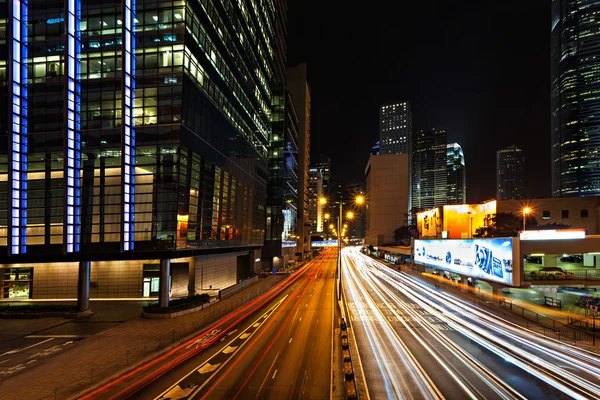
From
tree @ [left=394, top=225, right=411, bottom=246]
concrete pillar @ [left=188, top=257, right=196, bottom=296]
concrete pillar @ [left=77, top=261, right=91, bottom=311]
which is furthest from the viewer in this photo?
tree @ [left=394, top=225, right=411, bottom=246]

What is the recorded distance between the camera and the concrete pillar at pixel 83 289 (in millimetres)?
31828

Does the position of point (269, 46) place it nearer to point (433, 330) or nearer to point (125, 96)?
point (125, 96)

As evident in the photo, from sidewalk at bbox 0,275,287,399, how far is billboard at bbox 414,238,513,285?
2672 centimetres

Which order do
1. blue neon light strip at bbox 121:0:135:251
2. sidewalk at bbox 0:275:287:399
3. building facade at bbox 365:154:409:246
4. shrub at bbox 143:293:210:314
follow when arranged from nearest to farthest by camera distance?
sidewalk at bbox 0:275:287:399
shrub at bbox 143:293:210:314
blue neon light strip at bbox 121:0:135:251
building facade at bbox 365:154:409:246

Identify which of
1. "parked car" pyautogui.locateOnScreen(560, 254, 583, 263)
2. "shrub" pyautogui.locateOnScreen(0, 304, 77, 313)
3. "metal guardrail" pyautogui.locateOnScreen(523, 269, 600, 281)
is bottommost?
"shrub" pyautogui.locateOnScreen(0, 304, 77, 313)

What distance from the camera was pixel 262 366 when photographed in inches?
731

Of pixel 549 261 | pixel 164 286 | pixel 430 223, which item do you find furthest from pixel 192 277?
pixel 430 223

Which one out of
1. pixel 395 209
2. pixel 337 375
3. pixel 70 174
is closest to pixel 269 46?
pixel 70 174

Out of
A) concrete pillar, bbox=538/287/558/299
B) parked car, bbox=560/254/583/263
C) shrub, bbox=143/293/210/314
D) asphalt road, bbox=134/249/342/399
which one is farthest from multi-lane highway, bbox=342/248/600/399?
parked car, bbox=560/254/583/263

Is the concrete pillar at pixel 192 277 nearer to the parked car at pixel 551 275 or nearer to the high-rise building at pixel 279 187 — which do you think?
the parked car at pixel 551 275

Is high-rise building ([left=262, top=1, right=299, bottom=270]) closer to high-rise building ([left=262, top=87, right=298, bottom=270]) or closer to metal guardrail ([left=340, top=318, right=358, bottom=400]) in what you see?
high-rise building ([left=262, top=87, right=298, bottom=270])

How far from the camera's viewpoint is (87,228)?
34281 millimetres

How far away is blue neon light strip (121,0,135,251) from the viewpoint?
1312 inches

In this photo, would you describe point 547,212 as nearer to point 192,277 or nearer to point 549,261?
point 549,261
